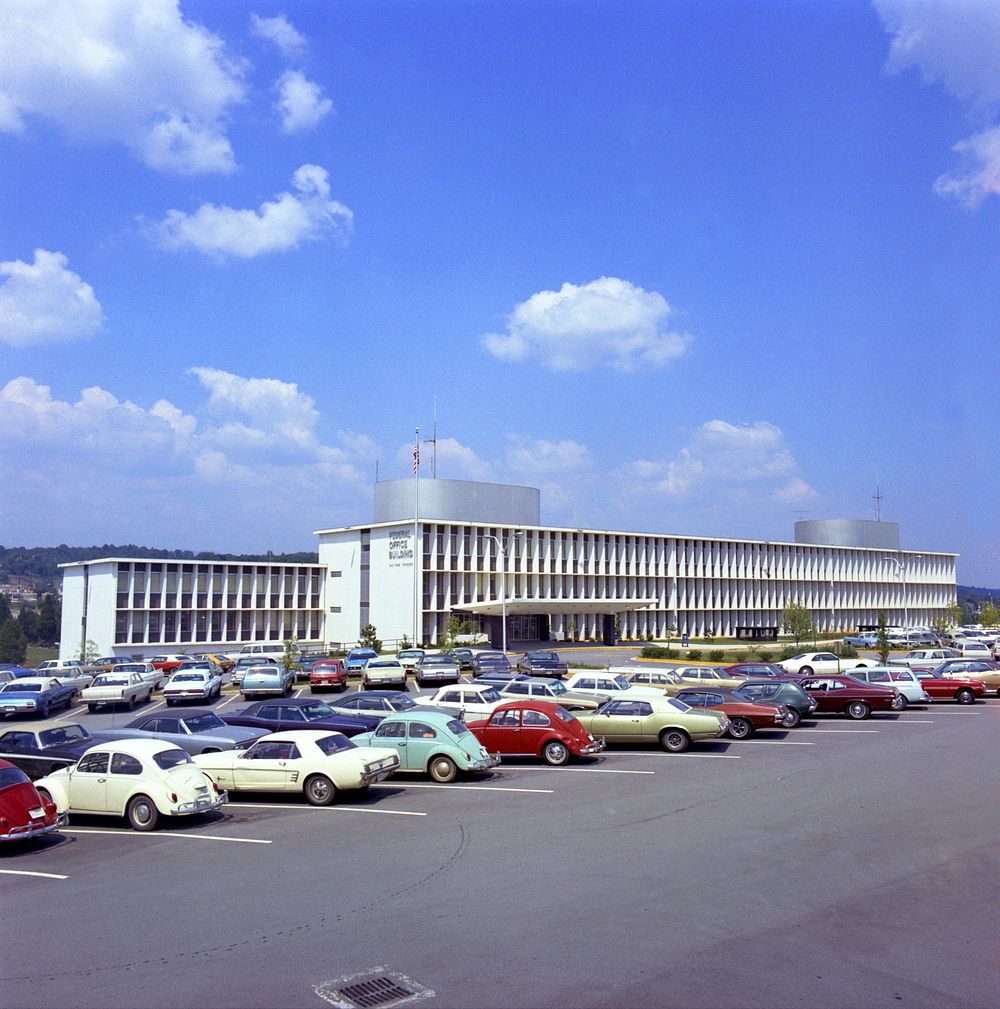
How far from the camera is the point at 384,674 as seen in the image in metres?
44.2

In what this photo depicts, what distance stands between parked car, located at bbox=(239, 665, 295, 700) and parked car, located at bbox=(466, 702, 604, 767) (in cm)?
2135

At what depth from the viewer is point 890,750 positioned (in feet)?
77.6

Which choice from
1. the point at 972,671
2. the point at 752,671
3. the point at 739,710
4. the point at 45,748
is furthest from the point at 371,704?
the point at 972,671

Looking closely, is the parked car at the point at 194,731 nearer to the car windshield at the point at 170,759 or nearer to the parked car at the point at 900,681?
the car windshield at the point at 170,759

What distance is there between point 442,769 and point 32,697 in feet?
76.7

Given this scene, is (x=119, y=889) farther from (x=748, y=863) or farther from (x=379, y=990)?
(x=748, y=863)

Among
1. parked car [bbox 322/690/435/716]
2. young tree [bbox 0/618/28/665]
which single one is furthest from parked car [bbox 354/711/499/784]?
young tree [bbox 0/618/28/665]

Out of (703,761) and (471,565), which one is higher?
(471,565)

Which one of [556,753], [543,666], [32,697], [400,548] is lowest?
[556,753]

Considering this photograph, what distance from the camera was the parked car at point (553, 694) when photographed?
29.8 metres

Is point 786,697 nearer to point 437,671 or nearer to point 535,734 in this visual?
point 535,734

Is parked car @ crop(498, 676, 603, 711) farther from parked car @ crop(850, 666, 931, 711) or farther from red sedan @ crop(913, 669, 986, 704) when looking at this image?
red sedan @ crop(913, 669, 986, 704)

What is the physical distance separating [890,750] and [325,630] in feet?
271

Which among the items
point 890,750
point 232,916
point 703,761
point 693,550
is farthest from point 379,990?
point 693,550
